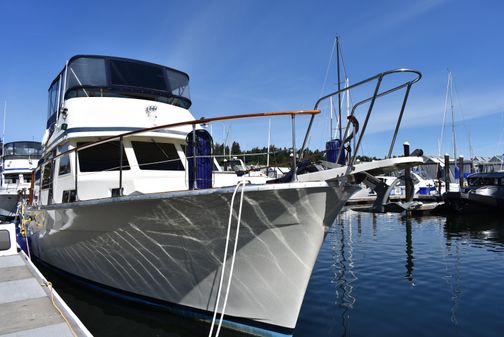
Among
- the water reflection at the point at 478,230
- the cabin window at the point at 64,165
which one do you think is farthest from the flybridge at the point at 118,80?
the water reflection at the point at 478,230

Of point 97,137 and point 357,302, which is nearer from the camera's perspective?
point 357,302

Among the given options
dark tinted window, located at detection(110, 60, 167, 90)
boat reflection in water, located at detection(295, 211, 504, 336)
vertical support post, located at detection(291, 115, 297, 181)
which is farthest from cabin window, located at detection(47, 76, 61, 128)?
boat reflection in water, located at detection(295, 211, 504, 336)

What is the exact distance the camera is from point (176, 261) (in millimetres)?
5031

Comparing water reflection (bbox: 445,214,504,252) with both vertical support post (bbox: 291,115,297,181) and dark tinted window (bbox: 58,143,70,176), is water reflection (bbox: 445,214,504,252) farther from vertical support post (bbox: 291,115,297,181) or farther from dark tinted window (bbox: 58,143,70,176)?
dark tinted window (bbox: 58,143,70,176)

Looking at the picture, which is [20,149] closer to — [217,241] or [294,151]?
[217,241]

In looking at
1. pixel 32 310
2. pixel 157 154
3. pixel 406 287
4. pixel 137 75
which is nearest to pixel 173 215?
pixel 32 310

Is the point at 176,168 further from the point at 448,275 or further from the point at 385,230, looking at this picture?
the point at 385,230

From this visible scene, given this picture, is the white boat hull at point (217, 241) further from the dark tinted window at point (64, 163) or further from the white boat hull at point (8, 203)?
the white boat hull at point (8, 203)

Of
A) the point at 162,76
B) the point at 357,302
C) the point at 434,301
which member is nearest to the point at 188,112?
the point at 162,76

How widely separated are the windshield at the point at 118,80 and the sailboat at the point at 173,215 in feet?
0.09

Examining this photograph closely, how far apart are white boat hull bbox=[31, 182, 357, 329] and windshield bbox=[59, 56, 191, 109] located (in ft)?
8.78

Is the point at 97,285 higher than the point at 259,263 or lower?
lower

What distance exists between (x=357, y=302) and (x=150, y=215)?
3.67 meters

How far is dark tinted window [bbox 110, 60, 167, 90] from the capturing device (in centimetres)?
764
